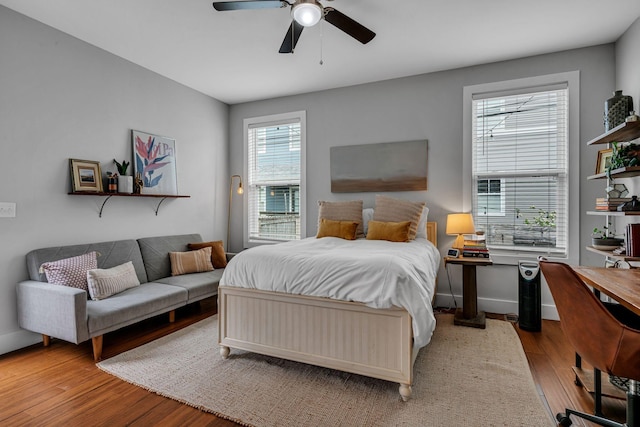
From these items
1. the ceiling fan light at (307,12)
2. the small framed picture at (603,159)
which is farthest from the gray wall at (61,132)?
the small framed picture at (603,159)

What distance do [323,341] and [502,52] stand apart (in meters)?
3.30

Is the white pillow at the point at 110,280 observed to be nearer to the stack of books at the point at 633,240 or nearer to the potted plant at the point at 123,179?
the potted plant at the point at 123,179

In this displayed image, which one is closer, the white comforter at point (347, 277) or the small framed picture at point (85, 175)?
the white comforter at point (347, 277)

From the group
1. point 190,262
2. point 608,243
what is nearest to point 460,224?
point 608,243

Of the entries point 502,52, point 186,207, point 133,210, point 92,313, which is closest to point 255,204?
point 186,207

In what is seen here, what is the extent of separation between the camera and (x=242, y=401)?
190 cm

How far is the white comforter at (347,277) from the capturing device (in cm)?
185

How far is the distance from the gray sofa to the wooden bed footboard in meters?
0.81

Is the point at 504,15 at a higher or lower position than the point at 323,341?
higher

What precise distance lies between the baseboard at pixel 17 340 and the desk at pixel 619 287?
13.1 ft

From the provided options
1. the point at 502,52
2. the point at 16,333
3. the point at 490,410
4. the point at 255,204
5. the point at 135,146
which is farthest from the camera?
the point at 255,204

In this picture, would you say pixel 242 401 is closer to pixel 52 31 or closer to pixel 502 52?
pixel 52 31

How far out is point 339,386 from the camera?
2049 millimetres

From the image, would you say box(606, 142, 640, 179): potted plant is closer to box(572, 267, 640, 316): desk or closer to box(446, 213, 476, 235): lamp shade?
box(572, 267, 640, 316): desk
